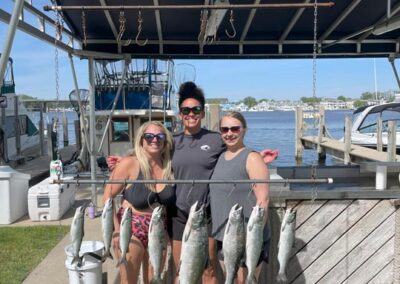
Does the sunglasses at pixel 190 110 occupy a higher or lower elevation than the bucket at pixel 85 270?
higher

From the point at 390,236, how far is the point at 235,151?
1.92 meters

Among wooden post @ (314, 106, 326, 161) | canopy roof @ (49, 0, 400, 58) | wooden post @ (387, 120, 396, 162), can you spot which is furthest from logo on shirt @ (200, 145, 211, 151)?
wooden post @ (314, 106, 326, 161)

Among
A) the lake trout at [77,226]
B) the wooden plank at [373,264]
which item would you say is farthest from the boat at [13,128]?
the wooden plank at [373,264]

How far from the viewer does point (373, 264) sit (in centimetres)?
420

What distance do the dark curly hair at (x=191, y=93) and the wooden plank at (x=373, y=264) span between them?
228 cm

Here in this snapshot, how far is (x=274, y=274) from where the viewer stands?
421 centimetres

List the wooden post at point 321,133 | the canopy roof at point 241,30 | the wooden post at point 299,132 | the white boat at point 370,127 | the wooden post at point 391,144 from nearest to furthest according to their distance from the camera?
the canopy roof at point 241,30, the wooden post at point 391,144, the white boat at point 370,127, the wooden post at point 321,133, the wooden post at point 299,132

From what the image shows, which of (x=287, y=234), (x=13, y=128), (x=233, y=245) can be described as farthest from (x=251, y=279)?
(x=13, y=128)

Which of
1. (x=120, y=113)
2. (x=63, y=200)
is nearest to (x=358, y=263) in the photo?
(x=63, y=200)

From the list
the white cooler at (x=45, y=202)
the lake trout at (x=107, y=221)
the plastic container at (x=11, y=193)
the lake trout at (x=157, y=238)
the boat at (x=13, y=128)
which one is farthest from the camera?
the boat at (x=13, y=128)

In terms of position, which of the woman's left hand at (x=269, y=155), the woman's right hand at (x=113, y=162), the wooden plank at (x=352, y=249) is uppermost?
the woman's left hand at (x=269, y=155)

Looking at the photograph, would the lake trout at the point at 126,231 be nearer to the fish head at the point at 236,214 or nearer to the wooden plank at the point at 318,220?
the fish head at the point at 236,214

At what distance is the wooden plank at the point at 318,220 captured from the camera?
4105 millimetres

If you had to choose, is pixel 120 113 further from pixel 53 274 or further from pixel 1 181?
pixel 53 274
